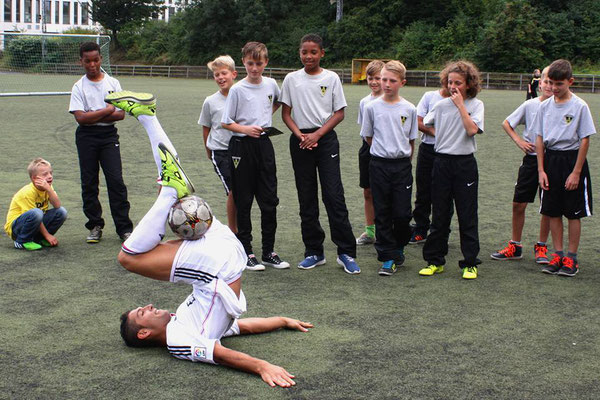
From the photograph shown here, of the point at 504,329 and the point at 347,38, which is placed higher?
the point at 347,38

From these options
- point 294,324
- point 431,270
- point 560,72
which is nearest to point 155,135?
point 294,324

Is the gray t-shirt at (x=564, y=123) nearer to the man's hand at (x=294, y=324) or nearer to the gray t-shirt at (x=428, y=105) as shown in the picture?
the gray t-shirt at (x=428, y=105)

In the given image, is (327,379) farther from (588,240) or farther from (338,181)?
(588,240)

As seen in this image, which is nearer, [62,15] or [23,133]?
[23,133]

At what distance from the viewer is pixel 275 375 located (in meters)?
4.10

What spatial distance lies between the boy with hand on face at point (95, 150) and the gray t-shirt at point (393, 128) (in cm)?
249

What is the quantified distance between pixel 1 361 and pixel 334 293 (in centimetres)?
247

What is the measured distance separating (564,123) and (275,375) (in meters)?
3.61

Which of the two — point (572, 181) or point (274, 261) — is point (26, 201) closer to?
point (274, 261)

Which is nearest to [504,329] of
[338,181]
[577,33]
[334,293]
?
[334,293]

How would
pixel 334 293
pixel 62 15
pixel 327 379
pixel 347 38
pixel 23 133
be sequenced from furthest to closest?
pixel 62 15 → pixel 347 38 → pixel 23 133 → pixel 334 293 → pixel 327 379

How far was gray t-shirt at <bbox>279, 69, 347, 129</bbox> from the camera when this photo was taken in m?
6.53

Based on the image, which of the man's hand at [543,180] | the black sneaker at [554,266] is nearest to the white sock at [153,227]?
the man's hand at [543,180]

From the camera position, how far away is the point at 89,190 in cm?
741
